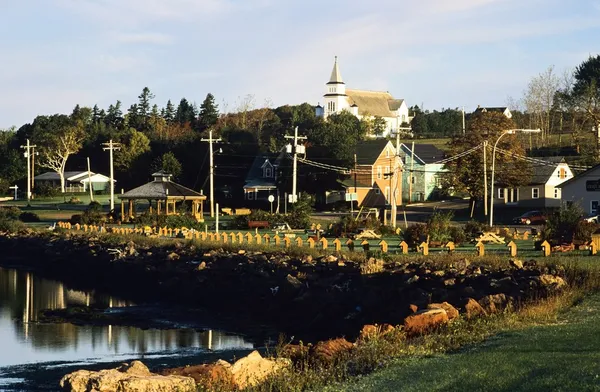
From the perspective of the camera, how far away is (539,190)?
266ft

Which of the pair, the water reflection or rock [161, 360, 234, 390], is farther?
the water reflection

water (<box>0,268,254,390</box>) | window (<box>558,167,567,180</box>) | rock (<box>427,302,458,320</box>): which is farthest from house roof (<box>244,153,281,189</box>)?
rock (<box>427,302,458,320</box>)

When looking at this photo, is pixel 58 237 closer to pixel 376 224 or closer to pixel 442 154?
pixel 376 224

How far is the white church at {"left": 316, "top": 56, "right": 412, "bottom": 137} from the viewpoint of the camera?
14462cm

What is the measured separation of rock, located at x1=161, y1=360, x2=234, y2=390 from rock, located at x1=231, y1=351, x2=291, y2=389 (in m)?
0.13

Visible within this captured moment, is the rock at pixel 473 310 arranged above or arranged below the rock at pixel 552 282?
below

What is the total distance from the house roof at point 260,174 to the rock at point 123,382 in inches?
2875

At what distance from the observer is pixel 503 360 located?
13914 mm

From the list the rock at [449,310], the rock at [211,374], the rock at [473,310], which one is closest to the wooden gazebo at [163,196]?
the rock at [473,310]

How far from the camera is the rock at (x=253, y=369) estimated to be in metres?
15.1

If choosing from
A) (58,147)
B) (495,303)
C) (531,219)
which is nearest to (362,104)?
(58,147)

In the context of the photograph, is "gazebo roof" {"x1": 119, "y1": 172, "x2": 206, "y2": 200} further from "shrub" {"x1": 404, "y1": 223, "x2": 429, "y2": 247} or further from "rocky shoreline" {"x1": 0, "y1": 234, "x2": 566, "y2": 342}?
"shrub" {"x1": 404, "y1": 223, "x2": 429, "y2": 247}

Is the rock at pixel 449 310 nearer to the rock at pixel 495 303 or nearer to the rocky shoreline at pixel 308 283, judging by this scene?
the rock at pixel 495 303

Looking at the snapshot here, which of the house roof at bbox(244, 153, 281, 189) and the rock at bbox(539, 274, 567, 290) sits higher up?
the house roof at bbox(244, 153, 281, 189)
